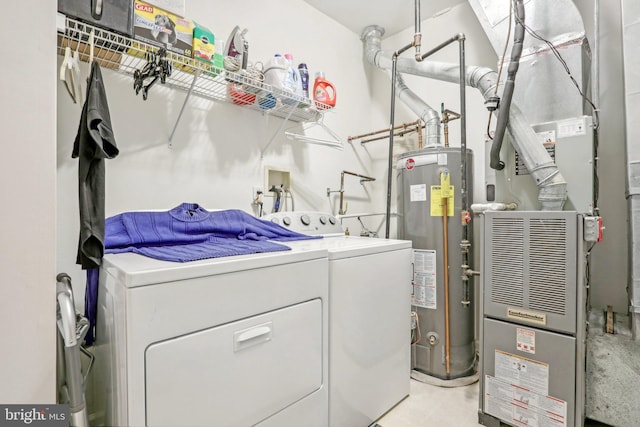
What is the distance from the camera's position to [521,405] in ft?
4.90

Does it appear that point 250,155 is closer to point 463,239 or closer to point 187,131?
point 187,131

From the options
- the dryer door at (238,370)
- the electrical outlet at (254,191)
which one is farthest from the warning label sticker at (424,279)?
the electrical outlet at (254,191)

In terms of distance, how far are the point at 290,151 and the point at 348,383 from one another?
1.58m

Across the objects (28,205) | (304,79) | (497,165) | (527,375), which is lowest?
(527,375)

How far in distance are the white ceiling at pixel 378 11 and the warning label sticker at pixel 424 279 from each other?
6.58ft

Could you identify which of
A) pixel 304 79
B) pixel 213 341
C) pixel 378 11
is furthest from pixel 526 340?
pixel 378 11

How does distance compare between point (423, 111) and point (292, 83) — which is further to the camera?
point (423, 111)

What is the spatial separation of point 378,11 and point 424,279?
2.23 meters

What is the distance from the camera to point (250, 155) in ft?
6.67

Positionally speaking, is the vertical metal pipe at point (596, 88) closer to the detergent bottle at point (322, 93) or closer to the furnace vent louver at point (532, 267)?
the furnace vent louver at point (532, 267)

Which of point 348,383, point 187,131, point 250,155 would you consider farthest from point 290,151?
point 348,383

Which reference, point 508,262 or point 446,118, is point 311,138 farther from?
point 508,262

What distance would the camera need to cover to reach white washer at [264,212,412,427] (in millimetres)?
1374

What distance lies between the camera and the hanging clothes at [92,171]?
1.01 metres
